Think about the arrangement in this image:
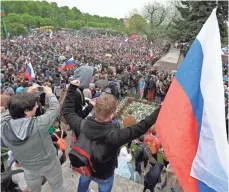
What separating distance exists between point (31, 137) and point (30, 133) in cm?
5

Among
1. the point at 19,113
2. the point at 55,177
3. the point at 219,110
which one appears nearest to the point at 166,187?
the point at 55,177

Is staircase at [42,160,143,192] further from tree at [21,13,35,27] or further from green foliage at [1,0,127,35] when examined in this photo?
tree at [21,13,35,27]

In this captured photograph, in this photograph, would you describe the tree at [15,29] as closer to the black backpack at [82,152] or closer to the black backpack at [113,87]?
the black backpack at [113,87]

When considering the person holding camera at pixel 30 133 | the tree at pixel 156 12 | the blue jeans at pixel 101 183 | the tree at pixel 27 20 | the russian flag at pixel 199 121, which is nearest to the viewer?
the russian flag at pixel 199 121

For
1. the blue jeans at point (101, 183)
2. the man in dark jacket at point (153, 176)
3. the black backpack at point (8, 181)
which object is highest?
the blue jeans at point (101, 183)

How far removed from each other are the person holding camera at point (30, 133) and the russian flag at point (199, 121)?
996 millimetres

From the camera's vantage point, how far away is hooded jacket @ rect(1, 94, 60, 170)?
1898mm

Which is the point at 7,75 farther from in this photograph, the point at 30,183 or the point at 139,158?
the point at 30,183

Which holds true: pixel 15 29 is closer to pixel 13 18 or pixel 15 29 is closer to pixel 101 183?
pixel 13 18

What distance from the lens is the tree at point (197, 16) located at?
18.3m

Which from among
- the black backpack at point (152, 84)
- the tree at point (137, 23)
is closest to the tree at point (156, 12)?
the tree at point (137, 23)

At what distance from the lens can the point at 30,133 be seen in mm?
1938

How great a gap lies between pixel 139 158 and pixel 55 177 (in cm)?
269

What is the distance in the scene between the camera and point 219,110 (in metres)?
1.80
